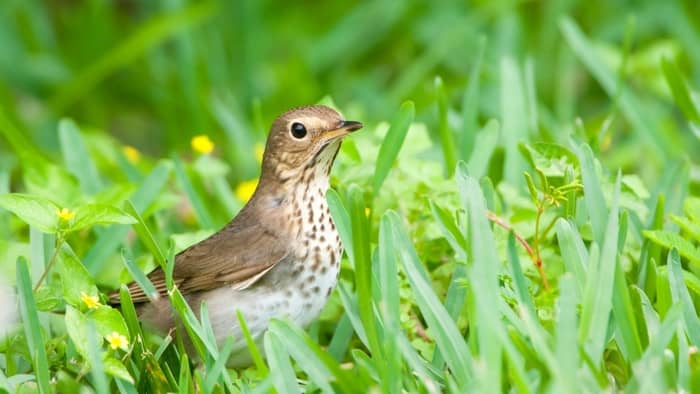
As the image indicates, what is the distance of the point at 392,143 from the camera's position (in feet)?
12.5

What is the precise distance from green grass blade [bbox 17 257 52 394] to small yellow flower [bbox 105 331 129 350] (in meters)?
0.17

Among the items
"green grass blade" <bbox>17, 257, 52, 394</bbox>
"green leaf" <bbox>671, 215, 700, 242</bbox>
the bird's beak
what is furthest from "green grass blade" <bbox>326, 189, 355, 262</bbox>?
"green leaf" <bbox>671, 215, 700, 242</bbox>

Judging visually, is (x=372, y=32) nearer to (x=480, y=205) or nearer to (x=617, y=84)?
(x=617, y=84)

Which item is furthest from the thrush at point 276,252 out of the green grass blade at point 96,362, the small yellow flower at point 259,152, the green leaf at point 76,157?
the small yellow flower at point 259,152

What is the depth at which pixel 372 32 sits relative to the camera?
6.91 meters

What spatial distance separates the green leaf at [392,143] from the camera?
3.80 m

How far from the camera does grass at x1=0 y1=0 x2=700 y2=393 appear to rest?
3.04 meters

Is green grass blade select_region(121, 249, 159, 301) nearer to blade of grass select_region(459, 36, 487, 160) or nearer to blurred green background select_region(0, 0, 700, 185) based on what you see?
blade of grass select_region(459, 36, 487, 160)

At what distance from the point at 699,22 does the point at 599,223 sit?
11.2 ft

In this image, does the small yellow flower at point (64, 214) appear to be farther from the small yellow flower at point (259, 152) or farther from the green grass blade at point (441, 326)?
the small yellow flower at point (259, 152)

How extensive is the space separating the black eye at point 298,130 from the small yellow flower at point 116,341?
0.87 meters

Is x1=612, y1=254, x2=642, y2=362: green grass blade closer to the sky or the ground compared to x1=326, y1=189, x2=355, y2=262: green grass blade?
closer to the ground

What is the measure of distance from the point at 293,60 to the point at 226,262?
3.12 m

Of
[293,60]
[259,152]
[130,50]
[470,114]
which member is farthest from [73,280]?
[293,60]
